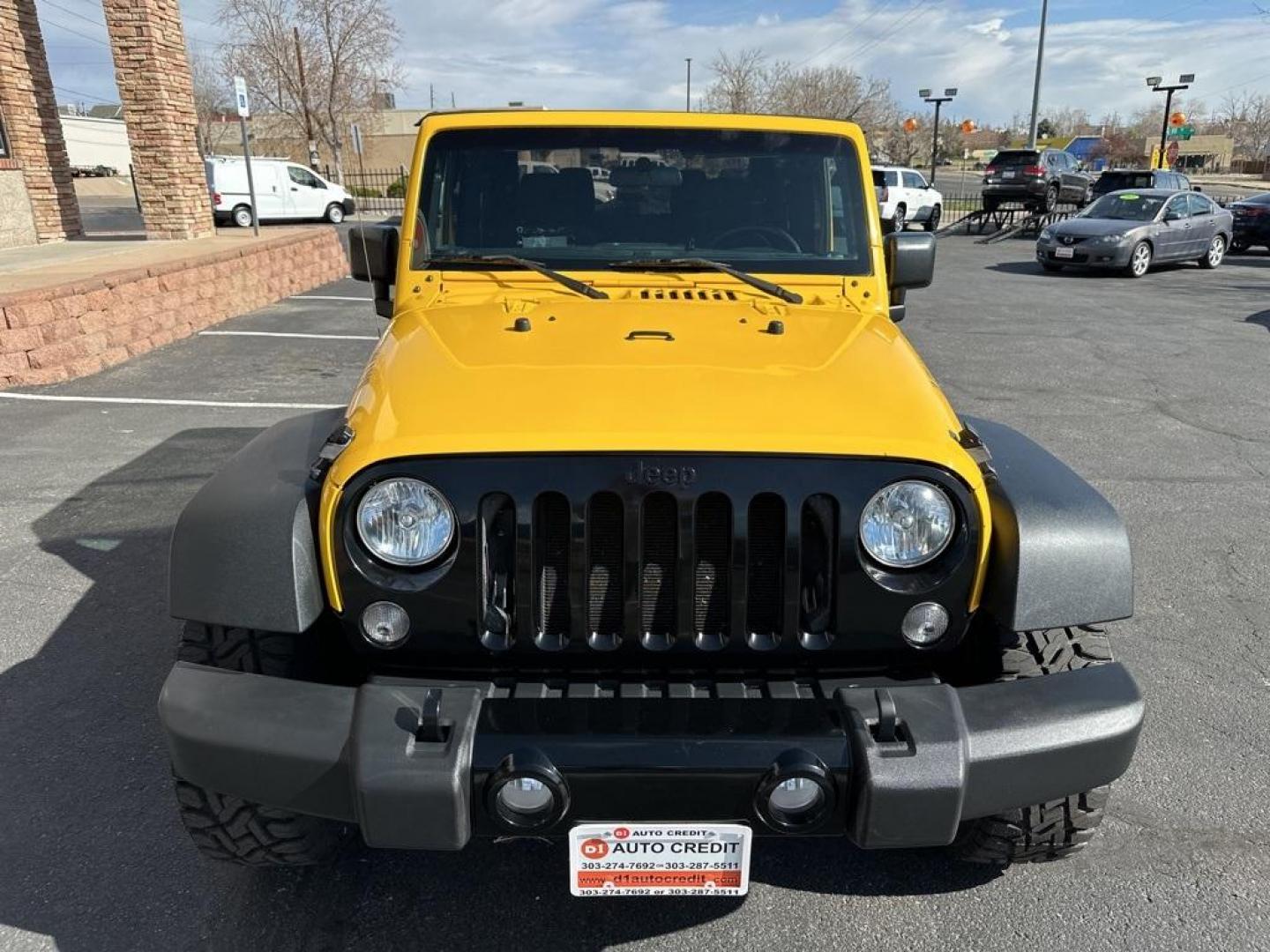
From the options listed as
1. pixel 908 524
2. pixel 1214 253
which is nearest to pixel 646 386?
pixel 908 524

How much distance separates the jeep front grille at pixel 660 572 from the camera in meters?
2.07

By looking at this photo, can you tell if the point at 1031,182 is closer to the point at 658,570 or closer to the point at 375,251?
the point at 375,251

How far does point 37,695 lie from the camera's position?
3.39 metres

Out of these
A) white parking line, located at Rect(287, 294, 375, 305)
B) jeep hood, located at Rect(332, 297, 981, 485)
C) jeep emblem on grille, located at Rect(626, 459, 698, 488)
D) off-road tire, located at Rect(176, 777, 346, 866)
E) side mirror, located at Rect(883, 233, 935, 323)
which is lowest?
white parking line, located at Rect(287, 294, 375, 305)

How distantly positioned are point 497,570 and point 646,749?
0.53 m

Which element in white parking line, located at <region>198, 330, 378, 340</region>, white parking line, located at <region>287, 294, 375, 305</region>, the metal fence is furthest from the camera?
the metal fence

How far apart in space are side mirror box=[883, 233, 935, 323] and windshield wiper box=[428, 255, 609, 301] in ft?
3.59

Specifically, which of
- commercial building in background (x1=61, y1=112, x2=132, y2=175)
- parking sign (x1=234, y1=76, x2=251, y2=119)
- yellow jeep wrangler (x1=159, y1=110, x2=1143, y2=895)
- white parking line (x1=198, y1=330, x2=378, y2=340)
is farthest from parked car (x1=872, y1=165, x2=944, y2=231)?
commercial building in background (x1=61, y1=112, x2=132, y2=175)

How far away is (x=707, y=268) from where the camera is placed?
127 inches

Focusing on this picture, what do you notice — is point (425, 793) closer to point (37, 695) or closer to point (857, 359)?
point (857, 359)

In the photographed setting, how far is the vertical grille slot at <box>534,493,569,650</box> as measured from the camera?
2088 millimetres

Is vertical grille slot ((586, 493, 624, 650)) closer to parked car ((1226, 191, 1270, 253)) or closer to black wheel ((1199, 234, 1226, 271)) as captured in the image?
black wheel ((1199, 234, 1226, 271))

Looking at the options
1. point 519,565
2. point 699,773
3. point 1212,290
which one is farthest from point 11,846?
point 1212,290

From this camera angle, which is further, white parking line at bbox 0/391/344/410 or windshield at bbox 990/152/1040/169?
windshield at bbox 990/152/1040/169
